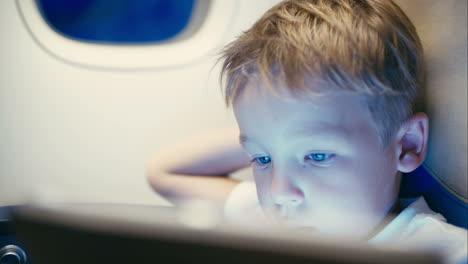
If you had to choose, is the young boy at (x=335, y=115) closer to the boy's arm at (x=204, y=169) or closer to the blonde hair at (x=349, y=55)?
the blonde hair at (x=349, y=55)

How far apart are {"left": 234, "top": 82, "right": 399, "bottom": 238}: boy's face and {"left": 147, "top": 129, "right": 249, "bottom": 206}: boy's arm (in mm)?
289

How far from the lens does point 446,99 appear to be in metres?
0.71

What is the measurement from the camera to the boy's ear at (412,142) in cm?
75

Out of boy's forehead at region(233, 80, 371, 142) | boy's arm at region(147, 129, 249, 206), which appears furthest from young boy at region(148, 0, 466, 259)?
boy's arm at region(147, 129, 249, 206)

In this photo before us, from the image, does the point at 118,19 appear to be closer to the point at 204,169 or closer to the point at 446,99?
the point at 204,169

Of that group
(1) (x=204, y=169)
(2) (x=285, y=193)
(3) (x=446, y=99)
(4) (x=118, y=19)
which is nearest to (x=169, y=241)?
(2) (x=285, y=193)

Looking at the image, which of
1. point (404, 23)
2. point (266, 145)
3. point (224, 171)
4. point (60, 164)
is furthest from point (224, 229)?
point (60, 164)

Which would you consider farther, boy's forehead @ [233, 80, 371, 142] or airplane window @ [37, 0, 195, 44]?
airplane window @ [37, 0, 195, 44]

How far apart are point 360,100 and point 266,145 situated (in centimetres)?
16

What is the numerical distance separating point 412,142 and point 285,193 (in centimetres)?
23

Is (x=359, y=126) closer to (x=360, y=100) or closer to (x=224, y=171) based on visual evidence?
(x=360, y=100)

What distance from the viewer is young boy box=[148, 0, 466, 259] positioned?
2.33 ft

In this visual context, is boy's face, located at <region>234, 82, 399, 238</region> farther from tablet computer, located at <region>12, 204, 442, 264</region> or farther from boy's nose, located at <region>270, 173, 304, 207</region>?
tablet computer, located at <region>12, 204, 442, 264</region>

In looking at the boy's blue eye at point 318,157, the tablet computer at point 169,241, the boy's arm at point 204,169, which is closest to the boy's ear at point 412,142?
the boy's blue eye at point 318,157
